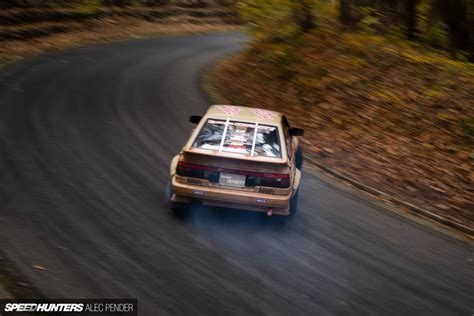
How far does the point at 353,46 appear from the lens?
15773 mm

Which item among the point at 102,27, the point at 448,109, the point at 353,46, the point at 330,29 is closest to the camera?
the point at 448,109

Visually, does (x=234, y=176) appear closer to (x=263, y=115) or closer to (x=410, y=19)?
(x=263, y=115)

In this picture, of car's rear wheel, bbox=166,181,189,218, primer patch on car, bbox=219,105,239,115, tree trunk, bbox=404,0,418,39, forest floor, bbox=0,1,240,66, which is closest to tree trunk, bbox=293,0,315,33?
tree trunk, bbox=404,0,418,39

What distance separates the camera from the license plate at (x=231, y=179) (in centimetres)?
696

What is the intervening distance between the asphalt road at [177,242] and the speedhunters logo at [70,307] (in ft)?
0.43

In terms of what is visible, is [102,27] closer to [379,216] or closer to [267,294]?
[379,216]

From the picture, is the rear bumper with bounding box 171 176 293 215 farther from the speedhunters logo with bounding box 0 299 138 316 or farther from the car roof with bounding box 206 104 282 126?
the speedhunters logo with bounding box 0 299 138 316

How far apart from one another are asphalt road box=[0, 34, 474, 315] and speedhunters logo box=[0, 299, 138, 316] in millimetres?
131

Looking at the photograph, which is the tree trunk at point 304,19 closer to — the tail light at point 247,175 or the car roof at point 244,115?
the car roof at point 244,115

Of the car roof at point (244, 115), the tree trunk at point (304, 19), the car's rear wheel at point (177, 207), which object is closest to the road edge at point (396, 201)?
the car roof at point (244, 115)

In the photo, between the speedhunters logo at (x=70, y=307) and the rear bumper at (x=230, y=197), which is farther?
the rear bumper at (x=230, y=197)

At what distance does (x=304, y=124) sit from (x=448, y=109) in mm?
3689

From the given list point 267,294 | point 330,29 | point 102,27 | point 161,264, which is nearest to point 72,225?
point 161,264

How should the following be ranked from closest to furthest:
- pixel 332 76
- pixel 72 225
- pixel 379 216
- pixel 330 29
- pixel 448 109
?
pixel 72 225
pixel 379 216
pixel 448 109
pixel 332 76
pixel 330 29
